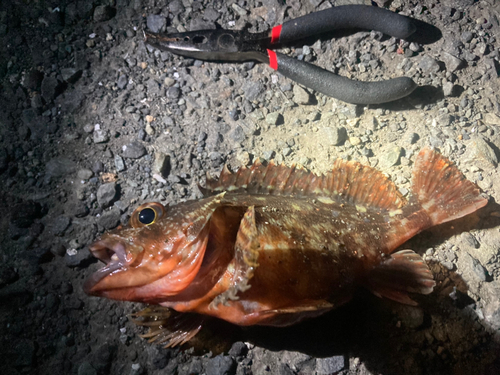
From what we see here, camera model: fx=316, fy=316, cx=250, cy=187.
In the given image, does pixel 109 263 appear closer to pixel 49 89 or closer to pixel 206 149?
pixel 206 149

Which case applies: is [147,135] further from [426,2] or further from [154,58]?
[426,2]

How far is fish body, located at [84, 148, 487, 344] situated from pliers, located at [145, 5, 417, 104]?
2.26ft

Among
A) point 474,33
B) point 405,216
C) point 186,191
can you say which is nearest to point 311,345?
point 405,216

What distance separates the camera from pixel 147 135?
113 inches

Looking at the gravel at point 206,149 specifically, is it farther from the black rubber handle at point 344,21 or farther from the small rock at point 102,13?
the black rubber handle at point 344,21

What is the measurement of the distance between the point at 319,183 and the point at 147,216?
1367mm

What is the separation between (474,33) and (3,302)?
4.87 meters

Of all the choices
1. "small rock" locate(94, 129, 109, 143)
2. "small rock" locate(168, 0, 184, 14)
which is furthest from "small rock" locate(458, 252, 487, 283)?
"small rock" locate(168, 0, 184, 14)

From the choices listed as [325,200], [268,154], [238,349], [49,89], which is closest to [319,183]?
[325,200]

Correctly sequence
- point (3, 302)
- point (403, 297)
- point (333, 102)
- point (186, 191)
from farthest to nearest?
point (333, 102), point (186, 191), point (3, 302), point (403, 297)

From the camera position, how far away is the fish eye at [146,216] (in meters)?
1.98

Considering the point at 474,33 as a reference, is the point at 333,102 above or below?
below

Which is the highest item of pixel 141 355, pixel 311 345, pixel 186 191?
pixel 186 191

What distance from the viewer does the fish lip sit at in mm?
1727
